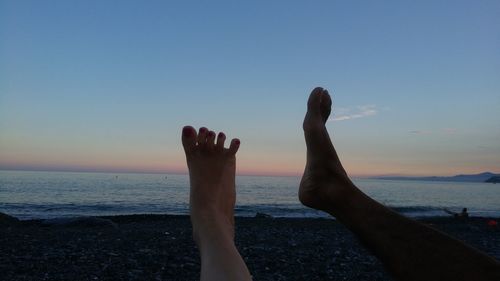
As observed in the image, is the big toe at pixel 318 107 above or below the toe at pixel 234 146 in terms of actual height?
above

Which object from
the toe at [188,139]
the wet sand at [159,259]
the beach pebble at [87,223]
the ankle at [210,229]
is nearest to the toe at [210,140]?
the toe at [188,139]

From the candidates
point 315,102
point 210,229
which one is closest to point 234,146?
point 315,102

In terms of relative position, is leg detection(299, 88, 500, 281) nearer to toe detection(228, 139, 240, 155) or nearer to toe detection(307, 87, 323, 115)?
toe detection(307, 87, 323, 115)

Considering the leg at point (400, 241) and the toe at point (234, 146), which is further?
the toe at point (234, 146)

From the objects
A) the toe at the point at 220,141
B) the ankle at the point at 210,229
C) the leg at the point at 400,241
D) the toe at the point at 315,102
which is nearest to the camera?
the leg at the point at 400,241

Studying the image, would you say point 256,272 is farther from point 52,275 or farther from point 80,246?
point 80,246

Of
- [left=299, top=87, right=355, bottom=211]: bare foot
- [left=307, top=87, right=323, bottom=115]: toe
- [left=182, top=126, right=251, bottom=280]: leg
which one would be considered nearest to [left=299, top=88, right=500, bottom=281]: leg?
[left=299, top=87, right=355, bottom=211]: bare foot

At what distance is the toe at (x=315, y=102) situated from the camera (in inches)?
96.2

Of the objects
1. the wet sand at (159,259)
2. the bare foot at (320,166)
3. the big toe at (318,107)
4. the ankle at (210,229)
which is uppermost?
the big toe at (318,107)

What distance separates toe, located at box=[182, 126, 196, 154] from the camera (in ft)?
9.46

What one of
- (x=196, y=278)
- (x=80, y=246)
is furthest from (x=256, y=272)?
A: (x=80, y=246)

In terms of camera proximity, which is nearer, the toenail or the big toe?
the big toe

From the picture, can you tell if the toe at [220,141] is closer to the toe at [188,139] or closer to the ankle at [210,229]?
the toe at [188,139]

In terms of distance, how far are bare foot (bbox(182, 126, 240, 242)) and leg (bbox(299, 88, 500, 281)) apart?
3.02 feet
